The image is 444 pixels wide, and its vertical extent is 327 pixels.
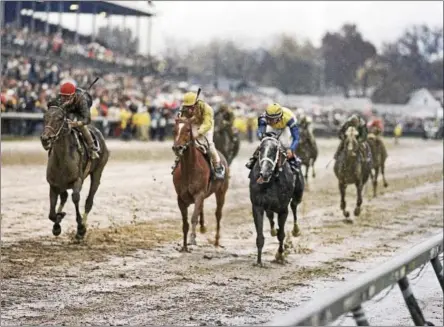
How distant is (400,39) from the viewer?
6588 cm

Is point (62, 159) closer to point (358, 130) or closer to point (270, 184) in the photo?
point (270, 184)

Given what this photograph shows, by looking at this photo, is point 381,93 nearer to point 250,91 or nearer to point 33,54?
point 250,91

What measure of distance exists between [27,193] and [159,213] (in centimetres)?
295

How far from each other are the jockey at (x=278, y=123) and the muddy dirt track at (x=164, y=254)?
1112 mm

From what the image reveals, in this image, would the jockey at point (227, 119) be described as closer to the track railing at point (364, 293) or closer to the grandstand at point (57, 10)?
the track railing at point (364, 293)

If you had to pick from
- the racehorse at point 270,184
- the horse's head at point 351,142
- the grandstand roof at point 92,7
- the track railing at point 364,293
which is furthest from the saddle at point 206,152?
the grandstand roof at point 92,7

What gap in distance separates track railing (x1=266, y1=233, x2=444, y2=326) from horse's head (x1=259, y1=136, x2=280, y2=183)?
4.25 meters

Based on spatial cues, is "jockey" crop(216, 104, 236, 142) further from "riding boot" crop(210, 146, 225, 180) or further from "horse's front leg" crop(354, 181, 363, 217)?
"riding boot" crop(210, 146, 225, 180)

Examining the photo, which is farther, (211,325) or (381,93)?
(381,93)

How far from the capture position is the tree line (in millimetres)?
66375

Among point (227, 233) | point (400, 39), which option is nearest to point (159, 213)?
point (227, 233)

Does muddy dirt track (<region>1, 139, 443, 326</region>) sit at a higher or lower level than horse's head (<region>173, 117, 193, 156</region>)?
lower

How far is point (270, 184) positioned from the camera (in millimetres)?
9969

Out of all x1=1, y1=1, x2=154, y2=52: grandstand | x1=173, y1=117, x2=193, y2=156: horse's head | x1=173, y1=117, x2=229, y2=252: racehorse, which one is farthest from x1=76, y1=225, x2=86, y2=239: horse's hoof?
x1=1, y1=1, x2=154, y2=52: grandstand
